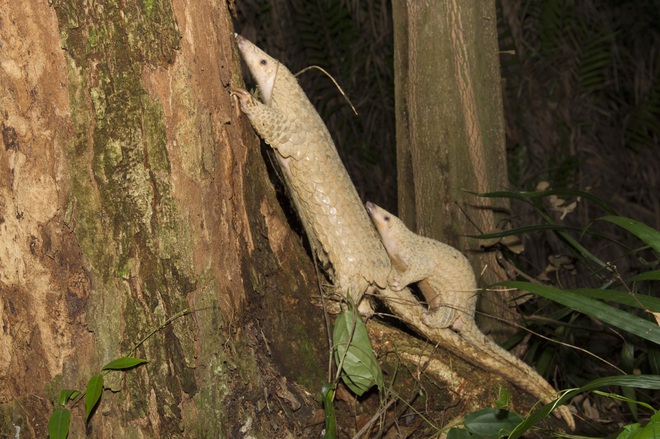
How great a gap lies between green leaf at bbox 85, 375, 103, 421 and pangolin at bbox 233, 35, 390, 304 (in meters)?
0.99

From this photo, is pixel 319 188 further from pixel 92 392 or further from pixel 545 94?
pixel 545 94

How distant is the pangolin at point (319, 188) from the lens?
8.87 feet

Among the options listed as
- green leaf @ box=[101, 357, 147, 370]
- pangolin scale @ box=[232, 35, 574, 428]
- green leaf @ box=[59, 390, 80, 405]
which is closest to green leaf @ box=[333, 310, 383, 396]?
pangolin scale @ box=[232, 35, 574, 428]

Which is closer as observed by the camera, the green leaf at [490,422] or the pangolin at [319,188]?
the green leaf at [490,422]

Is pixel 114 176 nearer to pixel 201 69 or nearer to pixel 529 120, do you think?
pixel 201 69

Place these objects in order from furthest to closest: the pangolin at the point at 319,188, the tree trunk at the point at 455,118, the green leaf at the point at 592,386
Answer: the tree trunk at the point at 455,118 → the pangolin at the point at 319,188 → the green leaf at the point at 592,386

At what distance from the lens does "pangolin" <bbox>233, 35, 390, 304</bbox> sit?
2.70 meters

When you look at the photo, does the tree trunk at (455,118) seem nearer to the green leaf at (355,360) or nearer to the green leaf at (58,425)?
the green leaf at (355,360)

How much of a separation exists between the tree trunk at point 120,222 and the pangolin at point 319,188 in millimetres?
453

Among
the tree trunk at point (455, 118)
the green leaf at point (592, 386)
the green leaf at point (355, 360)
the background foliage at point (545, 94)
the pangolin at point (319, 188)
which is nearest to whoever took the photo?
the green leaf at point (592, 386)

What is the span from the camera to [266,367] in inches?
93.0

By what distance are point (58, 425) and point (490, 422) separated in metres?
1.30

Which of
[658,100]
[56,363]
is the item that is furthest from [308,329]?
[658,100]

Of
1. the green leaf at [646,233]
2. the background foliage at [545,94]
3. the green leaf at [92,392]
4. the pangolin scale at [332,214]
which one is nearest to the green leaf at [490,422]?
the pangolin scale at [332,214]
